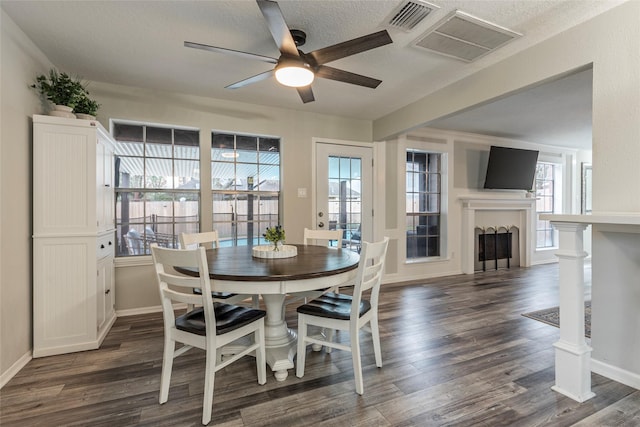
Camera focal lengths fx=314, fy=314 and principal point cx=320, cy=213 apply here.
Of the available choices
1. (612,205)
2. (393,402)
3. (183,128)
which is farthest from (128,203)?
(612,205)

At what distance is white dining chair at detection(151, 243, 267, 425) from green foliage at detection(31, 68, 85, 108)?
167 cm

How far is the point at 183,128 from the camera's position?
3.57m

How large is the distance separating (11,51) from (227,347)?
2462mm

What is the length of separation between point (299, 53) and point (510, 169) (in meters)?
4.83

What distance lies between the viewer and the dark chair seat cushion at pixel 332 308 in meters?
1.98

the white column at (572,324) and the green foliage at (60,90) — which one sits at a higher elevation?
the green foliage at (60,90)

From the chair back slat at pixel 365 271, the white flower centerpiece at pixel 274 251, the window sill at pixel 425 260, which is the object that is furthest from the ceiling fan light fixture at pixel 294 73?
the window sill at pixel 425 260

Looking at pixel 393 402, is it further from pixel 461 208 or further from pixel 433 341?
pixel 461 208

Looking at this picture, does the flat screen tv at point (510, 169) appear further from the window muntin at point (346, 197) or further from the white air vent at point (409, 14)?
the white air vent at point (409, 14)

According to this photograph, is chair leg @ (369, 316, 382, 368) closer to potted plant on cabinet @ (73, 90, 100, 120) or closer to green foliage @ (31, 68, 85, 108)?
potted plant on cabinet @ (73, 90, 100, 120)

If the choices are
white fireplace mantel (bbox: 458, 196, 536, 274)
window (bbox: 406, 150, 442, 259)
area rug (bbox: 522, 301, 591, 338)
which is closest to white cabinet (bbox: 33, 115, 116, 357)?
area rug (bbox: 522, 301, 591, 338)

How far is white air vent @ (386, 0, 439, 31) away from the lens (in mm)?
1943

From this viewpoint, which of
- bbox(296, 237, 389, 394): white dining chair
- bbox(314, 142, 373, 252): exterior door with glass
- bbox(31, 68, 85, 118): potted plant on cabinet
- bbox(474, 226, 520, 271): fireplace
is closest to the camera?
Answer: bbox(296, 237, 389, 394): white dining chair

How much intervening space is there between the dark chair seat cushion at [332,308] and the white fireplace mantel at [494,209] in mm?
3677
